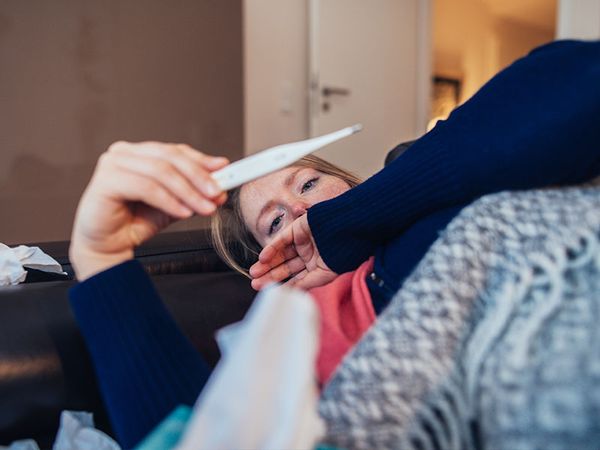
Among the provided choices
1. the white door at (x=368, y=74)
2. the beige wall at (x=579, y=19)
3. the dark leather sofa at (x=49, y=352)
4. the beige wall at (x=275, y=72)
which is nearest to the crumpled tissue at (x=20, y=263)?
the dark leather sofa at (x=49, y=352)

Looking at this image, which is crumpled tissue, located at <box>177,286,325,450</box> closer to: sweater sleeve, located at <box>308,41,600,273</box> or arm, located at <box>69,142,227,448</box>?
arm, located at <box>69,142,227,448</box>

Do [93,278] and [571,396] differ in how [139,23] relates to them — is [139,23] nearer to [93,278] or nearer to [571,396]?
[93,278]

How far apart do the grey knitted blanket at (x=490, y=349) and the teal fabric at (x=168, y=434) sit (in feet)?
0.38

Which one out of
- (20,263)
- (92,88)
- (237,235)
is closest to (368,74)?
(92,88)

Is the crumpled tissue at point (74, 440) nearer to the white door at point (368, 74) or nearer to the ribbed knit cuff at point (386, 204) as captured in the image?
the ribbed knit cuff at point (386, 204)

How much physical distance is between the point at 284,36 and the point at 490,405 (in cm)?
291

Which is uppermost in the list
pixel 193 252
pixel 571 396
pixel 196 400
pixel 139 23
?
pixel 139 23

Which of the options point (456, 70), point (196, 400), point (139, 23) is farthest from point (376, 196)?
point (456, 70)

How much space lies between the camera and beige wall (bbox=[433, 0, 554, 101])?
4.93 m

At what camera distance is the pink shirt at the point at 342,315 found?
63cm

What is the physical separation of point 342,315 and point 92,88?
72.9 inches

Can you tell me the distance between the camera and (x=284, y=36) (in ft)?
10.3

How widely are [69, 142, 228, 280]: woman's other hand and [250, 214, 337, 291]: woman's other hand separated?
36 cm

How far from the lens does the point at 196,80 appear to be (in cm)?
264
